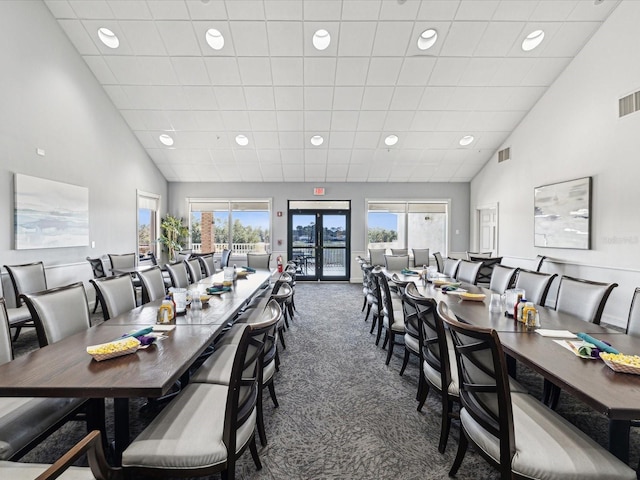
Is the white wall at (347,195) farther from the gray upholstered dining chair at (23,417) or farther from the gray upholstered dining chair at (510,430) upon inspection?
the gray upholstered dining chair at (510,430)

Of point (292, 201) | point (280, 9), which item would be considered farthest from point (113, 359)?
point (292, 201)

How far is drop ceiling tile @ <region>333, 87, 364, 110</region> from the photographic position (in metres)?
5.58

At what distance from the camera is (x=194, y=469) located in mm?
1290

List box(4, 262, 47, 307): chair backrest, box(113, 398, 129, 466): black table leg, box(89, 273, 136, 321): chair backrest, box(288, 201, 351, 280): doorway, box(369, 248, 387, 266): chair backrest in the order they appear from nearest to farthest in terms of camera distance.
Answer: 1. box(113, 398, 129, 466): black table leg
2. box(89, 273, 136, 321): chair backrest
3. box(4, 262, 47, 307): chair backrest
4. box(369, 248, 387, 266): chair backrest
5. box(288, 201, 351, 280): doorway

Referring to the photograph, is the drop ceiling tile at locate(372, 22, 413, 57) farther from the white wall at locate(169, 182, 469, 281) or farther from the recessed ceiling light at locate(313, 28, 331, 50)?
the white wall at locate(169, 182, 469, 281)

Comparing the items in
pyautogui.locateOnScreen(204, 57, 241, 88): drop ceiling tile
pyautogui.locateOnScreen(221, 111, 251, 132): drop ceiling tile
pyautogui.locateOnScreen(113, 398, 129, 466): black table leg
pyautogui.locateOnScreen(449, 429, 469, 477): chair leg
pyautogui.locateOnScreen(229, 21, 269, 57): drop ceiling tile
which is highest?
pyautogui.locateOnScreen(229, 21, 269, 57): drop ceiling tile

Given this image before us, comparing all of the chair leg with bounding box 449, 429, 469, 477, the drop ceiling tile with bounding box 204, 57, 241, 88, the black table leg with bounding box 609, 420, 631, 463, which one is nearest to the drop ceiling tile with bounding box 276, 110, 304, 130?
the drop ceiling tile with bounding box 204, 57, 241, 88

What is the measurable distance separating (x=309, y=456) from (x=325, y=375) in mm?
1079

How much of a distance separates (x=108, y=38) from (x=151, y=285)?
4.22 m

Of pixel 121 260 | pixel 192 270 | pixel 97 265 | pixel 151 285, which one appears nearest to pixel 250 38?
pixel 192 270

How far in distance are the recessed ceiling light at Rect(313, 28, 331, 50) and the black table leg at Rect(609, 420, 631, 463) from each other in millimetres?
5228

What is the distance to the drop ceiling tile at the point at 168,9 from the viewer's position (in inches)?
166

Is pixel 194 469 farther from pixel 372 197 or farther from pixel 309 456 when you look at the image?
pixel 372 197

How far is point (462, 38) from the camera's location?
15.3 ft
